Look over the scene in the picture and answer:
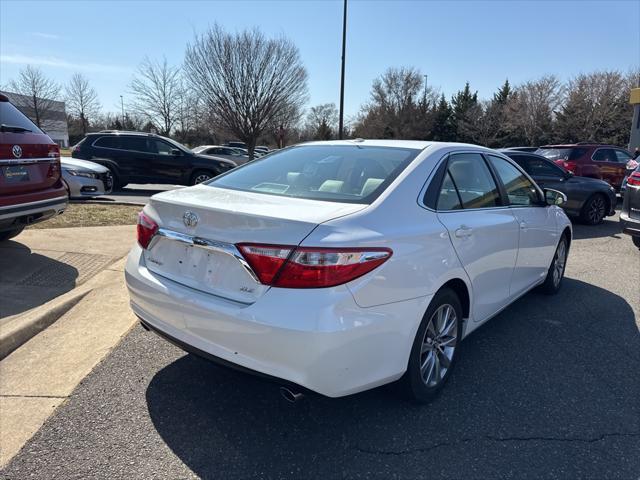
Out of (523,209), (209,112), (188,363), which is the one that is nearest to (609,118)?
(209,112)

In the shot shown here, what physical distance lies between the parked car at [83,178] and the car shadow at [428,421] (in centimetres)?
736

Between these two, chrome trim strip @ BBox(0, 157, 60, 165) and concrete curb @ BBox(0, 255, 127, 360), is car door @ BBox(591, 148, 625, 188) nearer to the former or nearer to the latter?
chrome trim strip @ BBox(0, 157, 60, 165)

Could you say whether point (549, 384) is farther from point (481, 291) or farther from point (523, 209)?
point (523, 209)

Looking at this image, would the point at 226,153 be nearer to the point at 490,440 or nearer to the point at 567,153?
the point at 567,153

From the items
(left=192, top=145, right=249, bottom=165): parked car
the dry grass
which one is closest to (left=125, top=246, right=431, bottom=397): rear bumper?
the dry grass

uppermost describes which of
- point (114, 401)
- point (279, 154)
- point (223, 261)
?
point (279, 154)

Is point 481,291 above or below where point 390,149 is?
below

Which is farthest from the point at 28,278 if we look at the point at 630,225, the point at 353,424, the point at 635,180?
the point at 635,180

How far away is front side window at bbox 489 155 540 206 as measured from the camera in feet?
12.8

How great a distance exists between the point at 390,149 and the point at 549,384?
1942mm

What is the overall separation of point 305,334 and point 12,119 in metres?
4.57

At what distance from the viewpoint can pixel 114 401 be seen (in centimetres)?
283

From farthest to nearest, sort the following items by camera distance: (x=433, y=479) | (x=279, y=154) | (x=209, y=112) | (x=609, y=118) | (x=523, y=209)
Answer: (x=609, y=118)
(x=209, y=112)
(x=523, y=209)
(x=279, y=154)
(x=433, y=479)

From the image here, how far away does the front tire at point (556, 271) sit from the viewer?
4828mm
